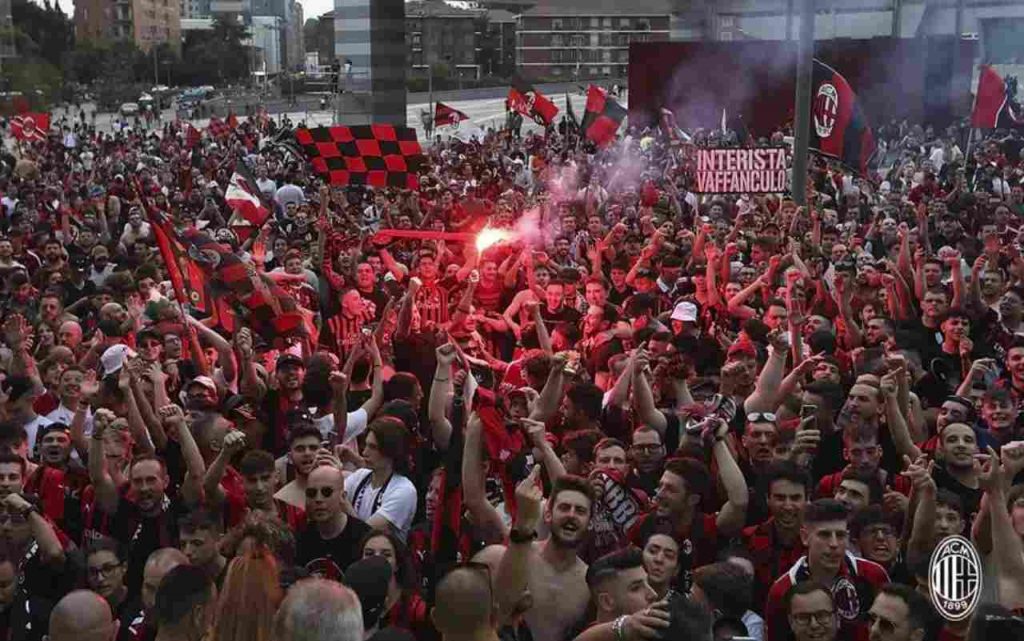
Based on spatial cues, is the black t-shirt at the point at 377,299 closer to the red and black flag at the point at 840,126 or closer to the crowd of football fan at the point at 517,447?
the crowd of football fan at the point at 517,447

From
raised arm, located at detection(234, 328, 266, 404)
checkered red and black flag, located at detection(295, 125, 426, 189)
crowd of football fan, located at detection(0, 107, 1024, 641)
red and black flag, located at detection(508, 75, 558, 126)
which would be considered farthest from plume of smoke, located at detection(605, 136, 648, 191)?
raised arm, located at detection(234, 328, 266, 404)

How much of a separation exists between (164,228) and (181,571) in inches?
191

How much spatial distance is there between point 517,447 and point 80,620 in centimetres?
198

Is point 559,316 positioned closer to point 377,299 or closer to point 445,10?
point 377,299

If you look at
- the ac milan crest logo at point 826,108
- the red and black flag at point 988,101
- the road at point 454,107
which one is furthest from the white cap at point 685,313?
the road at point 454,107

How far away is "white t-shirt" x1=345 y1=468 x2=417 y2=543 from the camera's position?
514 centimetres

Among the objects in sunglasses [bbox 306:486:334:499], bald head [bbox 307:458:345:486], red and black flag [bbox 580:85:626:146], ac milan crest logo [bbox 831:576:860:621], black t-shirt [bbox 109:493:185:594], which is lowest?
black t-shirt [bbox 109:493:185:594]

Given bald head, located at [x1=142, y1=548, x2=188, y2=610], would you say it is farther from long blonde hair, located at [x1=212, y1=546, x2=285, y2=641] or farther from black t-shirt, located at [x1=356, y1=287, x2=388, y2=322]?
black t-shirt, located at [x1=356, y1=287, x2=388, y2=322]

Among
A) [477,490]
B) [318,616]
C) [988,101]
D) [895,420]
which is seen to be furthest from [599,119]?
[318,616]

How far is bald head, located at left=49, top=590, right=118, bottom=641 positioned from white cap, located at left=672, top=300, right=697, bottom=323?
189 inches

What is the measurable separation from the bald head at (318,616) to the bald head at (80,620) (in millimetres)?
742

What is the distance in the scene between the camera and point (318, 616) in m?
3.35

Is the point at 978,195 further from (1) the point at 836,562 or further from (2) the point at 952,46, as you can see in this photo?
(2) the point at 952,46

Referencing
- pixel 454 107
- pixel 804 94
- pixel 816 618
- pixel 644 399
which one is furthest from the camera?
pixel 454 107
